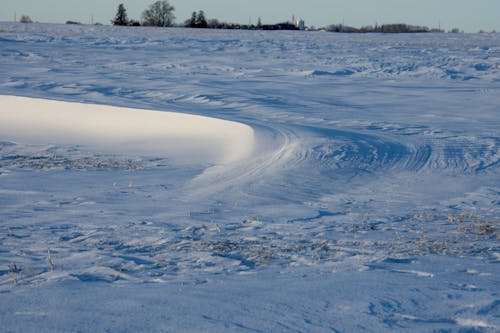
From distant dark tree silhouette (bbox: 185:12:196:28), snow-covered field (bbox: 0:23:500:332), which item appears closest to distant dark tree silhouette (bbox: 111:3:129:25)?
distant dark tree silhouette (bbox: 185:12:196:28)

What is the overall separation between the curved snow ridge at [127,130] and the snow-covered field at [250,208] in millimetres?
51

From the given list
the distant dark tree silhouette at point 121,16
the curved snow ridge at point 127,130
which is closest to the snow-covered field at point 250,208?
the curved snow ridge at point 127,130

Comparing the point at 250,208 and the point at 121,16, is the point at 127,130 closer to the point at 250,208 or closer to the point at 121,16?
the point at 250,208

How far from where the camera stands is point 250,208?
5.99 metres

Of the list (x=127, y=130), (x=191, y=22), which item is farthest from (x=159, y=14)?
(x=127, y=130)

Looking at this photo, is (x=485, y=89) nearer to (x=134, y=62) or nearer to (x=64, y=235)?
(x=134, y=62)

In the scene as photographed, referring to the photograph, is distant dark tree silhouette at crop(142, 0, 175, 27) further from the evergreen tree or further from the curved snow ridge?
the curved snow ridge

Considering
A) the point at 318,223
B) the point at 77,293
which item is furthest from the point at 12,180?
the point at 77,293

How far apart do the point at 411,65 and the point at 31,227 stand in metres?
15.9

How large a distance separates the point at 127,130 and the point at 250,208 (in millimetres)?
5393

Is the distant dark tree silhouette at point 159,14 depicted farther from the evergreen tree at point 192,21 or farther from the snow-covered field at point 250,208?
the snow-covered field at point 250,208

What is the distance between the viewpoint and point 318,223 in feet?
17.7

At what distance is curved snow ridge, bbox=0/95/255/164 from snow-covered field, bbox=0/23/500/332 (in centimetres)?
5

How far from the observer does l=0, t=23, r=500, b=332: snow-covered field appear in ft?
11.2
